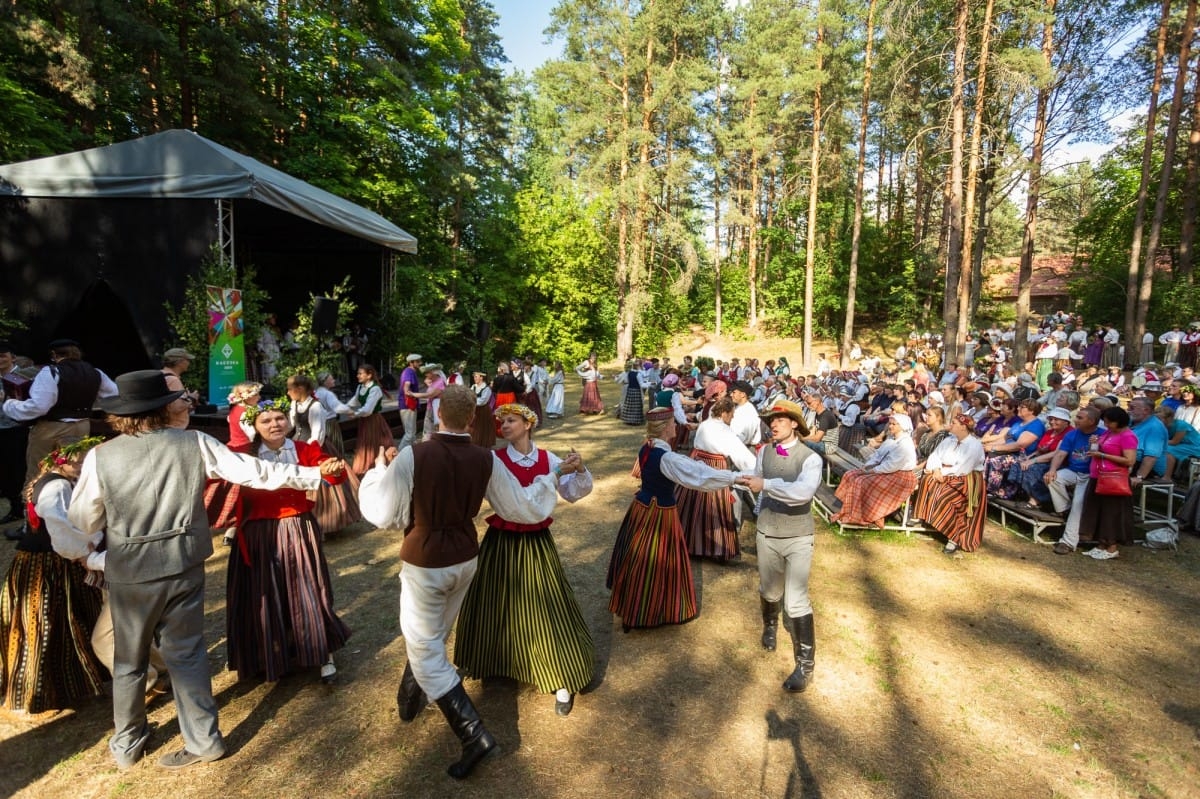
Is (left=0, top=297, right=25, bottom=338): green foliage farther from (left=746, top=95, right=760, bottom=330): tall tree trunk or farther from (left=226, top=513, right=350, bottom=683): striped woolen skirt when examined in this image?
(left=746, top=95, right=760, bottom=330): tall tree trunk

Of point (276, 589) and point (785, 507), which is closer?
point (276, 589)

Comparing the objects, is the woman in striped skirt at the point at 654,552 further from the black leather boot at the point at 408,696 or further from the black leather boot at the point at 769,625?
the black leather boot at the point at 408,696

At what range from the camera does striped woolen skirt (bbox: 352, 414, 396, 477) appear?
7680 mm

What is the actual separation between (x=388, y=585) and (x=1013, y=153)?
635 inches

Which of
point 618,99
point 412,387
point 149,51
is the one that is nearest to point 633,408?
point 412,387

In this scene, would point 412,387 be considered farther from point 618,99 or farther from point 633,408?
point 618,99

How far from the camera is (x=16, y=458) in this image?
6.37 meters

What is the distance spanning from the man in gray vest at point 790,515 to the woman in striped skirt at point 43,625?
3.68 meters

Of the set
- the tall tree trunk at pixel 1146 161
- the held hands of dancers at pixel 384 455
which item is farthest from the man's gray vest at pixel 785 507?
the tall tree trunk at pixel 1146 161

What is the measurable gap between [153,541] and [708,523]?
4.31 metres

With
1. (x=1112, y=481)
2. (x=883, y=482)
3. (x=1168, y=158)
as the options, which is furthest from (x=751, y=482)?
(x=1168, y=158)

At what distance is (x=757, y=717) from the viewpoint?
3.45 meters

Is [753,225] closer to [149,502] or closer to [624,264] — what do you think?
[624,264]

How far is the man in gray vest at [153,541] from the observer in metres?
2.60
